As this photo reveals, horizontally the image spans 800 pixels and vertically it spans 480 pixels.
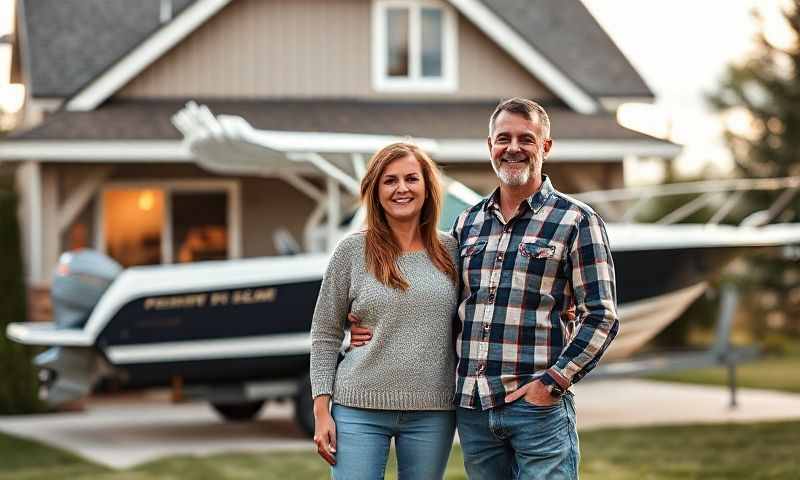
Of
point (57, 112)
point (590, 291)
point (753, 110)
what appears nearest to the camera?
point (590, 291)

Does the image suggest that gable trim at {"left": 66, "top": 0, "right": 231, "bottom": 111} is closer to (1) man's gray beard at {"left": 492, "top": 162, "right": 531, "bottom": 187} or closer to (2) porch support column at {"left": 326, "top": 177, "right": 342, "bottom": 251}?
(2) porch support column at {"left": 326, "top": 177, "right": 342, "bottom": 251}

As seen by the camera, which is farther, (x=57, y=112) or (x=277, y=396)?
(x=57, y=112)

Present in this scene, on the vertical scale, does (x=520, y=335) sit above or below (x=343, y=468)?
above

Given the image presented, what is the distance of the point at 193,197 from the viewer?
1561 cm

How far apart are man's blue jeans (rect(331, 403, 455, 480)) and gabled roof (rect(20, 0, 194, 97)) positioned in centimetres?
1075

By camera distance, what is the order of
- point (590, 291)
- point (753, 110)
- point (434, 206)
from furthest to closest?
1. point (753, 110)
2. point (434, 206)
3. point (590, 291)

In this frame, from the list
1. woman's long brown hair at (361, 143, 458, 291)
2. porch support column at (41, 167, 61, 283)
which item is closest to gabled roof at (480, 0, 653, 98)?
porch support column at (41, 167, 61, 283)

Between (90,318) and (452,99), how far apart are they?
20.7 ft

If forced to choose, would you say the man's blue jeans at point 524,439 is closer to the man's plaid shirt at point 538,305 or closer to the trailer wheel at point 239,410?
the man's plaid shirt at point 538,305

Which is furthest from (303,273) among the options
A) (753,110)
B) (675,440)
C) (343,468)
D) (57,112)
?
(753,110)

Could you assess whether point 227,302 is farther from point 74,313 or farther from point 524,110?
point 524,110

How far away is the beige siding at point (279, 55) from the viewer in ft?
49.5

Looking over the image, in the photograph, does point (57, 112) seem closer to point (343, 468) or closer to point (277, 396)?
point (277, 396)

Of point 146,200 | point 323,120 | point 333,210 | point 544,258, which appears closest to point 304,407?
point 333,210
